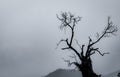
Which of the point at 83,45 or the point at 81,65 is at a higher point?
the point at 83,45

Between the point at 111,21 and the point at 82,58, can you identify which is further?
the point at 111,21

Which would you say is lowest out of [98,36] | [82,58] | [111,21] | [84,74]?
[84,74]

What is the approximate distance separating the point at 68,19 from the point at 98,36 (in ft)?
16.0

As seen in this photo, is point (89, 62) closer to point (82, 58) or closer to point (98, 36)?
point (82, 58)

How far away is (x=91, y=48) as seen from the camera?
29891 mm

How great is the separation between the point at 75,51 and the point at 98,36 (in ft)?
13.2

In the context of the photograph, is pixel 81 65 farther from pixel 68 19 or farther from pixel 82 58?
pixel 68 19

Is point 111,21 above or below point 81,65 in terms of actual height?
above

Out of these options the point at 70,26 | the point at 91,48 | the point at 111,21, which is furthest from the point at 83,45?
the point at 111,21

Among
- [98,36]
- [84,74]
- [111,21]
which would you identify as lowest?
[84,74]

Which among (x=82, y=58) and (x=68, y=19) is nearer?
(x=82, y=58)

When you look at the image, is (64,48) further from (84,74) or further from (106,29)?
(106,29)

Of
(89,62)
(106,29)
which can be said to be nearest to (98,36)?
(106,29)

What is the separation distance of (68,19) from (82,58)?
6.00 meters
